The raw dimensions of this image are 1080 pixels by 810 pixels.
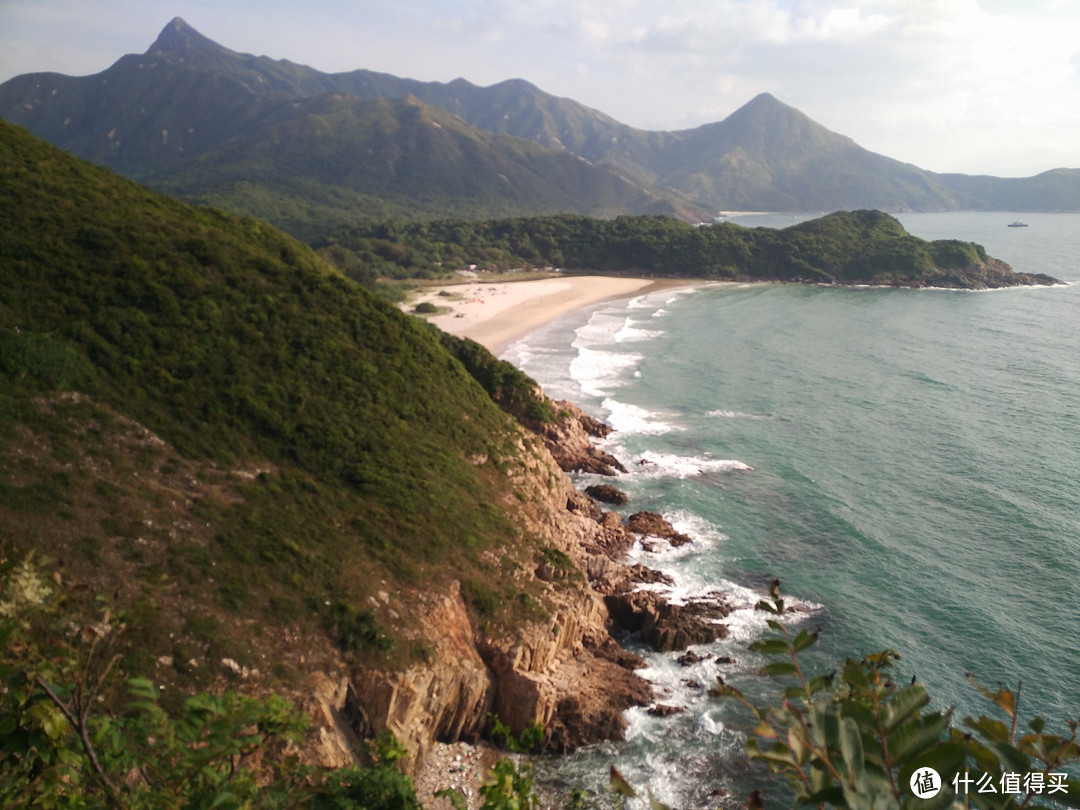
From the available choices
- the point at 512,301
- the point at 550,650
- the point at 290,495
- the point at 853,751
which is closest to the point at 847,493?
the point at 550,650

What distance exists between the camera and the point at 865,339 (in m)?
70.4

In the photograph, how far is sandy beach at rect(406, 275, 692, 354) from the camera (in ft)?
240

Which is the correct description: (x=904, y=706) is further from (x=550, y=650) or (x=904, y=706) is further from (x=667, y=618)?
(x=667, y=618)

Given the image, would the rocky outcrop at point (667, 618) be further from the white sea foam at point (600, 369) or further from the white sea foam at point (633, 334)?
the white sea foam at point (633, 334)

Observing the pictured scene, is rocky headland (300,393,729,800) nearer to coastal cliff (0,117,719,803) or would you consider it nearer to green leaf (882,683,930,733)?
coastal cliff (0,117,719,803)

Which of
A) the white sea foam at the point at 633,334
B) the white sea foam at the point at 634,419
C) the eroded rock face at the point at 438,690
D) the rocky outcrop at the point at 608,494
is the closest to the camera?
the eroded rock face at the point at 438,690

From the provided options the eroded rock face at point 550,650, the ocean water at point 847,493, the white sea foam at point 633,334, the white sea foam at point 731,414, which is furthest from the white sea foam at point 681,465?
the white sea foam at point 633,334

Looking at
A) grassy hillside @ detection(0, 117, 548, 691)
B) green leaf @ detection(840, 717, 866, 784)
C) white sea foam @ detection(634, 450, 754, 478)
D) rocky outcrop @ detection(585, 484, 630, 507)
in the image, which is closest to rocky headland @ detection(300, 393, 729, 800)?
grassy hillside @ detection(0, 117, 548, 691)

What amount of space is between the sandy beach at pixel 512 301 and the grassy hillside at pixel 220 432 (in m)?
35.1

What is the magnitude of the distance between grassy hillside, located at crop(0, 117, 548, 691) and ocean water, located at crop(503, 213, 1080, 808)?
7.92m

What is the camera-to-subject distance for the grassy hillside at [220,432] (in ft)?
58.2

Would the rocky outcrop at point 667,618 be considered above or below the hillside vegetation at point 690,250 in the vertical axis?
below

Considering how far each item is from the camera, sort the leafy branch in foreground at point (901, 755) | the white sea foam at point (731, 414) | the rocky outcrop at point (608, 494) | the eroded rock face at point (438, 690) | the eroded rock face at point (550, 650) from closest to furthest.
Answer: the leafy branch in foreground at point (901, 755)
the eroded rock face at point (438, 690)
the eroded rock face at point (550, 650)
the rocky outcrop at point (608, 494)
the white sea foam at point (731, 414)

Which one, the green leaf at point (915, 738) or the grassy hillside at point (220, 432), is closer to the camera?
the green leaf at point (915, 738)
